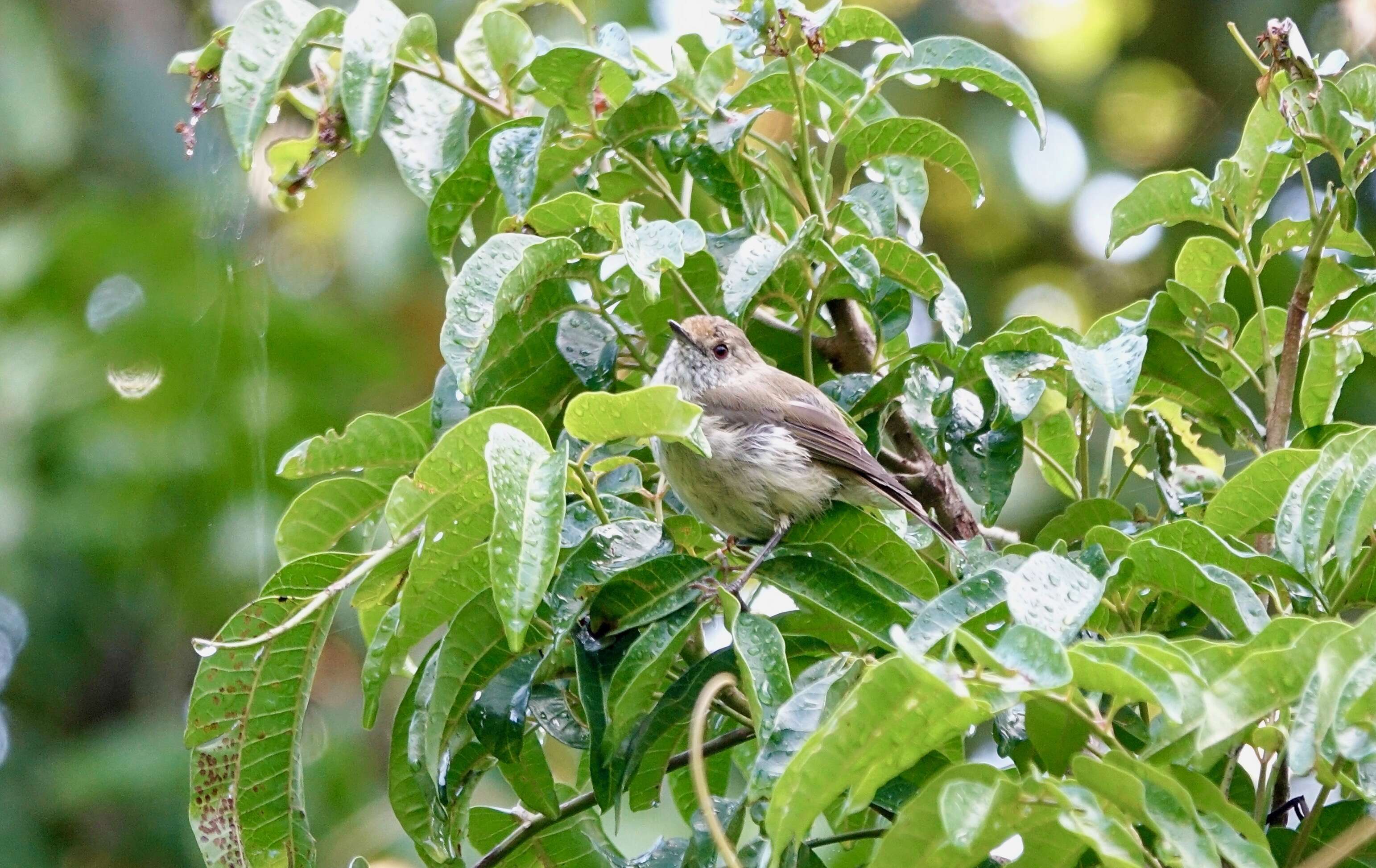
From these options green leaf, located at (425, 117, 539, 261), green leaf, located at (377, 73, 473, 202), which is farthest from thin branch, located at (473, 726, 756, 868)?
green leaf, located at (377, 73, 473, 202)

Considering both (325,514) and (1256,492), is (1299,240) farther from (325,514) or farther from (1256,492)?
(325,514)

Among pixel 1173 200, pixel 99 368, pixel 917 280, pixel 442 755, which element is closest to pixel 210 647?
pixel 442 755

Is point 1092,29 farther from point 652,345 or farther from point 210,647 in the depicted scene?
point 210,647

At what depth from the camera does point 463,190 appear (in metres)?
2.61

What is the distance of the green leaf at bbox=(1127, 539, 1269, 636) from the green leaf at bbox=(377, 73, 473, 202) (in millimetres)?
1513

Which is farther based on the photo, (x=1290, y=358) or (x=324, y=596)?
(x=1290, y=358)

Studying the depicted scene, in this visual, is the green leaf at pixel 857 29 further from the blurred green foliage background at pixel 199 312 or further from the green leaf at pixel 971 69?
the blurred green foliage background at pixel 199 312

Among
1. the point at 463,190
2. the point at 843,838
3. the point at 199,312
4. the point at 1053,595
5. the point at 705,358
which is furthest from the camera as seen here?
the point at 199,312

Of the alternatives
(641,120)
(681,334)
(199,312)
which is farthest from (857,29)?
(199,312)

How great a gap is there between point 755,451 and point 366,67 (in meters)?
1.52

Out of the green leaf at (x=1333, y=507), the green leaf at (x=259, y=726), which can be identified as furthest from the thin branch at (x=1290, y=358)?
the green leaf at (x=259, y=726)

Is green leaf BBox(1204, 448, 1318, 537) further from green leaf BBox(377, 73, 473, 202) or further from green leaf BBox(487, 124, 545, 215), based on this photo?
green leaf BBox(377, 73, 473, 202)

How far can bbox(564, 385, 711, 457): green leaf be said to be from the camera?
1.84 meters

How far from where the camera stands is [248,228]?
4336 mm
